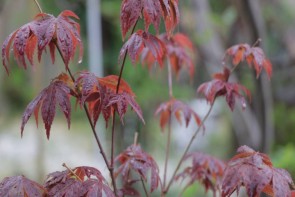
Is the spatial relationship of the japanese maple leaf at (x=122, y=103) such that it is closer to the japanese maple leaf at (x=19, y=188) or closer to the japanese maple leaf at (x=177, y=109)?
the japanese maple leaf at (x=19, y=188)

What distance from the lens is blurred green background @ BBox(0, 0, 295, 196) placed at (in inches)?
91.7

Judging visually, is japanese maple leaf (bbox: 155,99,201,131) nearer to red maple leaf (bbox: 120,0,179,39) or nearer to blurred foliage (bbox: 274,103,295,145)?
red maple leaf (bbox: 120,0,179,39)

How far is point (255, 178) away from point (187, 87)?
3324 millimetres

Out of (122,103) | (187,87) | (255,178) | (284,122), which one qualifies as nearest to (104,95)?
(122,103)

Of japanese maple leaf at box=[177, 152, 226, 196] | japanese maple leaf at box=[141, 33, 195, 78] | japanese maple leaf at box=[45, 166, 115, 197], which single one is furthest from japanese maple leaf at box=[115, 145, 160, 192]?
japanese maple leaf at box=[141, 33, 195, 78]

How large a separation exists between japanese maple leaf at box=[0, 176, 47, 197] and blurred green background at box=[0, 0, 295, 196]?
454 millimetres

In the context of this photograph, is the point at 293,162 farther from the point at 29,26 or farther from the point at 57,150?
the point at 57,150

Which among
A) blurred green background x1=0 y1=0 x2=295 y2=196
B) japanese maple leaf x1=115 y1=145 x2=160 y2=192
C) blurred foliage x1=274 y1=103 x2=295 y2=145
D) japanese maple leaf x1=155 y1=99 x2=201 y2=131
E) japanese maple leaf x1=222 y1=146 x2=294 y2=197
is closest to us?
japanese maple leaf x1=222 y1=146 x2=294 y2=197

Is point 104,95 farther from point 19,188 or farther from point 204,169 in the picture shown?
point 204,169

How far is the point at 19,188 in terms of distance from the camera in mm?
765

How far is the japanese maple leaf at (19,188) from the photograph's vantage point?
0.76 m

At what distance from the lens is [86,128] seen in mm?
6012

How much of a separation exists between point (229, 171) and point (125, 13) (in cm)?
30

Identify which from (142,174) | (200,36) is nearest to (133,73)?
Answer: (200,36)
